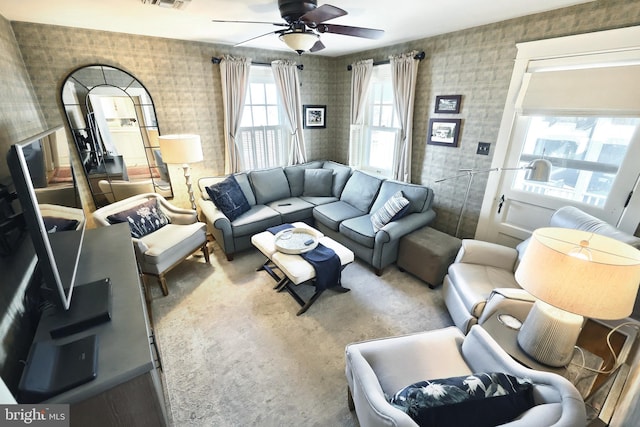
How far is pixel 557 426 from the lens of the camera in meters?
0.87

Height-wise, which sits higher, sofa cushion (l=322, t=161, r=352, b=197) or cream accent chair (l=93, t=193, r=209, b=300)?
sofa cushion (l=322, t=161, r=352, b=197)

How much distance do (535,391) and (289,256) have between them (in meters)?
1.88

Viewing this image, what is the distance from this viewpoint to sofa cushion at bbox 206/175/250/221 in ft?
11.0

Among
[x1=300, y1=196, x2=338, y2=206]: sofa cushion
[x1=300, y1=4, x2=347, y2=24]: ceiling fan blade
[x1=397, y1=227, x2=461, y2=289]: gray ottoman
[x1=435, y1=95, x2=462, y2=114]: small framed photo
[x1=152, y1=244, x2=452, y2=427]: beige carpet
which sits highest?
[x1=300, y1=4, x2=347, y2=24]: ceiling fan blade

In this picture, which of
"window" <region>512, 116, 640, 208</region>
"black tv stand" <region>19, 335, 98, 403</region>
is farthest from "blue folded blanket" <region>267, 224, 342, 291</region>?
"window" <region>512, 116, 640, 208</region>

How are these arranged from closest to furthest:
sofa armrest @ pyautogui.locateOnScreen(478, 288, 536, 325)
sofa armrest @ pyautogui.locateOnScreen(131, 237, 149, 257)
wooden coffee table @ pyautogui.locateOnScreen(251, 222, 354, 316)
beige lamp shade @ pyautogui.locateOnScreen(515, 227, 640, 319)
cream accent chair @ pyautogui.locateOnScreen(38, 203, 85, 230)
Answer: beige lamp shade @ pyautogui.locateOnScreen(515, 227, 640, 319) < cream accent chair @ pyautogui.locateOnScreen(38, 203, 85, 230) < sofa armrest @ pyautogui.locateOnScreen(478, 288, 536, 325) < wooden coffee table @ pyautogui.locateOnScreen(251, 222, 354, 316) < sofa armrest @ pyautogui.locateOnScreen(131, 237, 149, 257)

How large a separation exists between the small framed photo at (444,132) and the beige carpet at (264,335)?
1.68 m

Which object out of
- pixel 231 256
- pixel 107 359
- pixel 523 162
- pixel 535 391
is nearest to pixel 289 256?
pixel 231 256

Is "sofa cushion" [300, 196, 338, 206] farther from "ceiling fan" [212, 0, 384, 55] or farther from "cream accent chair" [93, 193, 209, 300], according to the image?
"ceiling fan" [212, 0, 384, 55]

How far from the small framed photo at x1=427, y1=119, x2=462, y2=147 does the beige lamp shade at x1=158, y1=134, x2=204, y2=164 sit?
9.44 feet

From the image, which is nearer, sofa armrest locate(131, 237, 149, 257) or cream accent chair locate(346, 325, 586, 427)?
cream accent chair locate(346, 325, 586, 427)

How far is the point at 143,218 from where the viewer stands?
2871 mm

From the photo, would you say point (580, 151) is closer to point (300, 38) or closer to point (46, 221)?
point (300, 38)

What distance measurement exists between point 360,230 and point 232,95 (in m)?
2.54
